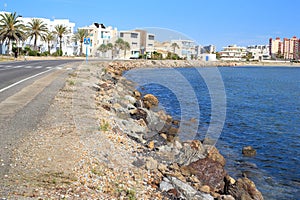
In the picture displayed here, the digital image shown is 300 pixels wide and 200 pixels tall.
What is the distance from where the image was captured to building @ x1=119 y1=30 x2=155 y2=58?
10444 centimetres

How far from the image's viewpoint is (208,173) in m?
9.29

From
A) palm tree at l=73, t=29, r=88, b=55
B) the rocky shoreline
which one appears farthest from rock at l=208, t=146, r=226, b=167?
palm tree at l=73, t=29, r=88, b=55

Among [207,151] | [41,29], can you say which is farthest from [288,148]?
[41,29]

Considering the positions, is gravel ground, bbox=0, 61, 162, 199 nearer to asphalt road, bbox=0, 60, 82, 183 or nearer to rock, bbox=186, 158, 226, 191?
asphalt road, bbox=0, 60, 82, 183

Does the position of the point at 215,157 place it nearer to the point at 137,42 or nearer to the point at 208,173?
the point at 208,173

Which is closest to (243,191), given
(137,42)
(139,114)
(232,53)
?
(139,114)

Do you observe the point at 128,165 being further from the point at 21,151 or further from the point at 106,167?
the point at 21,151

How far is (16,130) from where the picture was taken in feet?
28.0

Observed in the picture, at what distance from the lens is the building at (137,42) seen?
104 m

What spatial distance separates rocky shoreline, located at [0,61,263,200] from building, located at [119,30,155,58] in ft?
303

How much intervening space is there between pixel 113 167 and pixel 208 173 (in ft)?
9.86

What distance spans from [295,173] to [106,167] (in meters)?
6.94

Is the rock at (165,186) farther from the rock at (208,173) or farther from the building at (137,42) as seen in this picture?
the building at (137,42)

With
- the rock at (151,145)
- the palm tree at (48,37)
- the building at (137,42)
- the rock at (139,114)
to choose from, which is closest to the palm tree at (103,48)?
the building at (137,42)
